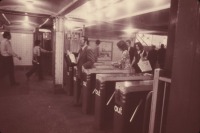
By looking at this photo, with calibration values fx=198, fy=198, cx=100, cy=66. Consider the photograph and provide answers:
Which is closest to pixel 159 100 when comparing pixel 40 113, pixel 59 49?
pixel 40 113

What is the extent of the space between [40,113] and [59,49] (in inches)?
95.0

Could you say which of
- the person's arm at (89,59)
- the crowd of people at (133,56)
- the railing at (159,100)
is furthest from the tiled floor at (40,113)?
the railing at (159,100)

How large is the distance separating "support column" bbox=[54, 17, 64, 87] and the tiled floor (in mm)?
426

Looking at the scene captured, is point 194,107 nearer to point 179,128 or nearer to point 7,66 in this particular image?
point 179,128

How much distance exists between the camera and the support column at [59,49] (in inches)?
246

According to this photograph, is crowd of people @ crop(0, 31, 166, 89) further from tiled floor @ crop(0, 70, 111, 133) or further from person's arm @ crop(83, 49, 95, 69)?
tiled floor @ crop(0, 70, 111, 133)

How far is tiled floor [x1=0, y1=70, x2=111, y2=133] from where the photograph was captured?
3737mm

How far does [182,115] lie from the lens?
1566 mm

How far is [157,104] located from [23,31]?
11.0 meters

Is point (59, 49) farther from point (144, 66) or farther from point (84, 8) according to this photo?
point (144, 66)

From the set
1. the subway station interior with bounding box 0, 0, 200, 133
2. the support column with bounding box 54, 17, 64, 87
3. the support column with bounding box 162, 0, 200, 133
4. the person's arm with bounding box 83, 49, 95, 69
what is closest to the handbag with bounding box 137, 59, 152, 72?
the subway station interior with bounding box 0, 0, 200, 133

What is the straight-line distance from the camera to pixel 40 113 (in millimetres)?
4508

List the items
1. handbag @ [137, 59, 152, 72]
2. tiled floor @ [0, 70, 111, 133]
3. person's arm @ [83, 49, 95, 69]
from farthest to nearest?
1. person's arm @ [83, 49, 95, 69]
2. handbag @ [137, 59, 152, 72]
3. tiled floor @ [0, 70, 111, 133]

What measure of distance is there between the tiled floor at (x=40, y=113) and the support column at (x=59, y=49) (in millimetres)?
426
